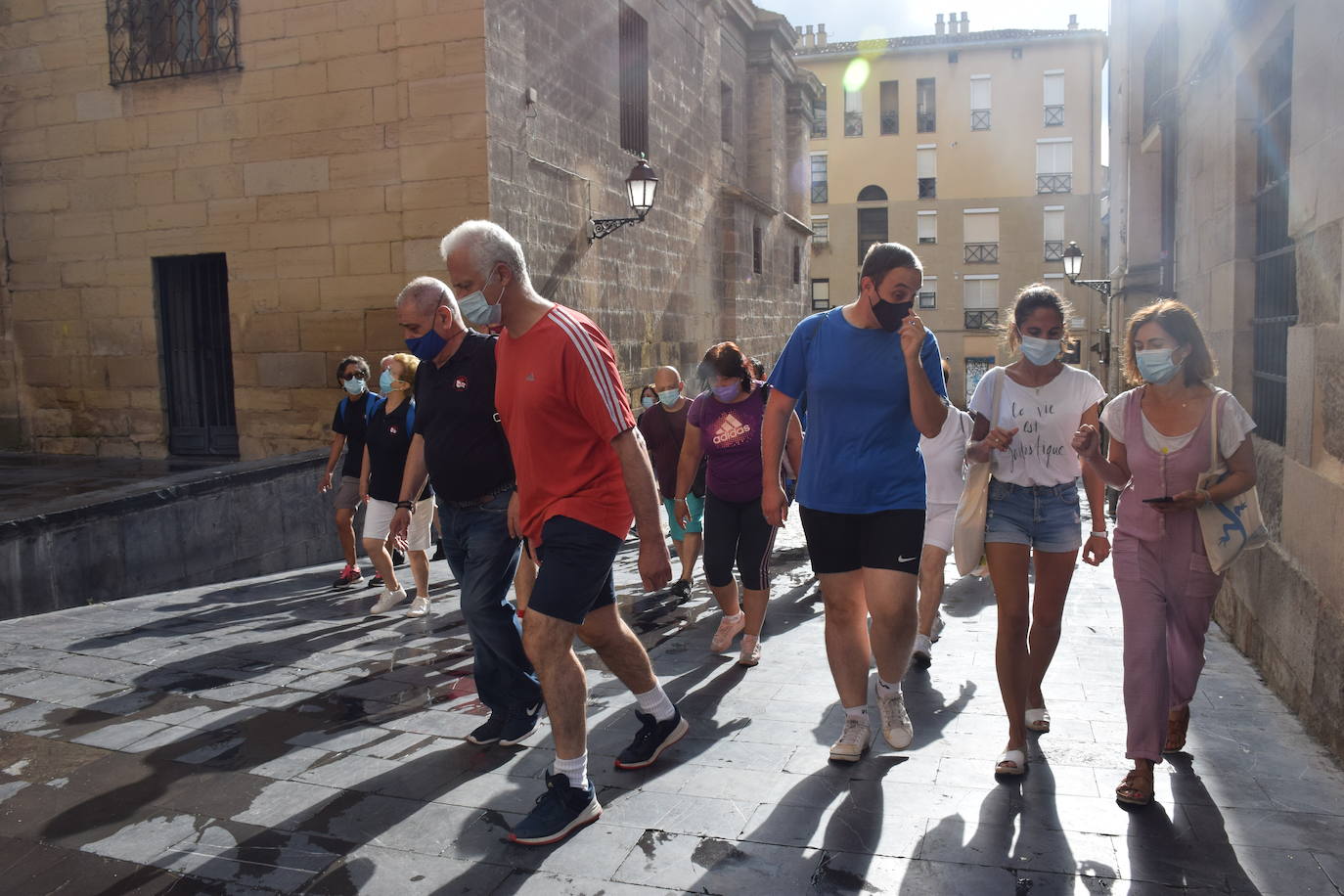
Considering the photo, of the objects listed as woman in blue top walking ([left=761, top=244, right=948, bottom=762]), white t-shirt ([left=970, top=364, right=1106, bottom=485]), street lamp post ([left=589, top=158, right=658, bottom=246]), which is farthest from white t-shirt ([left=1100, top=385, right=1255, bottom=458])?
street lamp post ([left=589, top=158, right=658, bottom=246])

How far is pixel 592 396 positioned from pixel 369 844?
1469 mm

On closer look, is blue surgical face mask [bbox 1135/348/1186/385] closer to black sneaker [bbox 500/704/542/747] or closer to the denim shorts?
the denim shorts

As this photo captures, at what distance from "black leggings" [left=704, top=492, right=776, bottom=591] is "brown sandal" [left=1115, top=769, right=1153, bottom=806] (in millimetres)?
2412

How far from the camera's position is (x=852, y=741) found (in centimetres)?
392

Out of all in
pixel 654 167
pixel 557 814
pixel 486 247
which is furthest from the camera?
pixel 654 167

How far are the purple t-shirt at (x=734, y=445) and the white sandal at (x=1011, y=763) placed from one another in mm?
2242

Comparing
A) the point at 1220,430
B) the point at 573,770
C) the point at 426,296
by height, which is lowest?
the point at 573,770

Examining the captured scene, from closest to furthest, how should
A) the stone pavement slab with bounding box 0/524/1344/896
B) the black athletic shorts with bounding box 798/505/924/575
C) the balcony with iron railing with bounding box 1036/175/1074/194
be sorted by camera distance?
the stone pavement slab with bounding box 0/524/1344/896
the black athletic shorts with bounding box 798/505/924/575
the balcony with iron railing with bounding box 1036/175/1074/194

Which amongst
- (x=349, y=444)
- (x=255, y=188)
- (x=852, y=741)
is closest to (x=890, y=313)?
(x=852, y=741)

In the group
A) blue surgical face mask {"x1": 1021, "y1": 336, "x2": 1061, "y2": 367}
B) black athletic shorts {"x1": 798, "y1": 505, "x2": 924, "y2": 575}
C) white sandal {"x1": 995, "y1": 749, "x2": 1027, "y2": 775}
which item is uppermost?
blue surgical face mask {"x1": 1021, "y1": 336, "x2": 1061, "y2": 367}

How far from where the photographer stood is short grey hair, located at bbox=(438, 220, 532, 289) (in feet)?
11.9

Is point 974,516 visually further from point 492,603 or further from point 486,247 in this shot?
point 486,247

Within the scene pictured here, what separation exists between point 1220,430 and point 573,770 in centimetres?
233

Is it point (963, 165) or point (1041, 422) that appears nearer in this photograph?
point (1041, 422)
